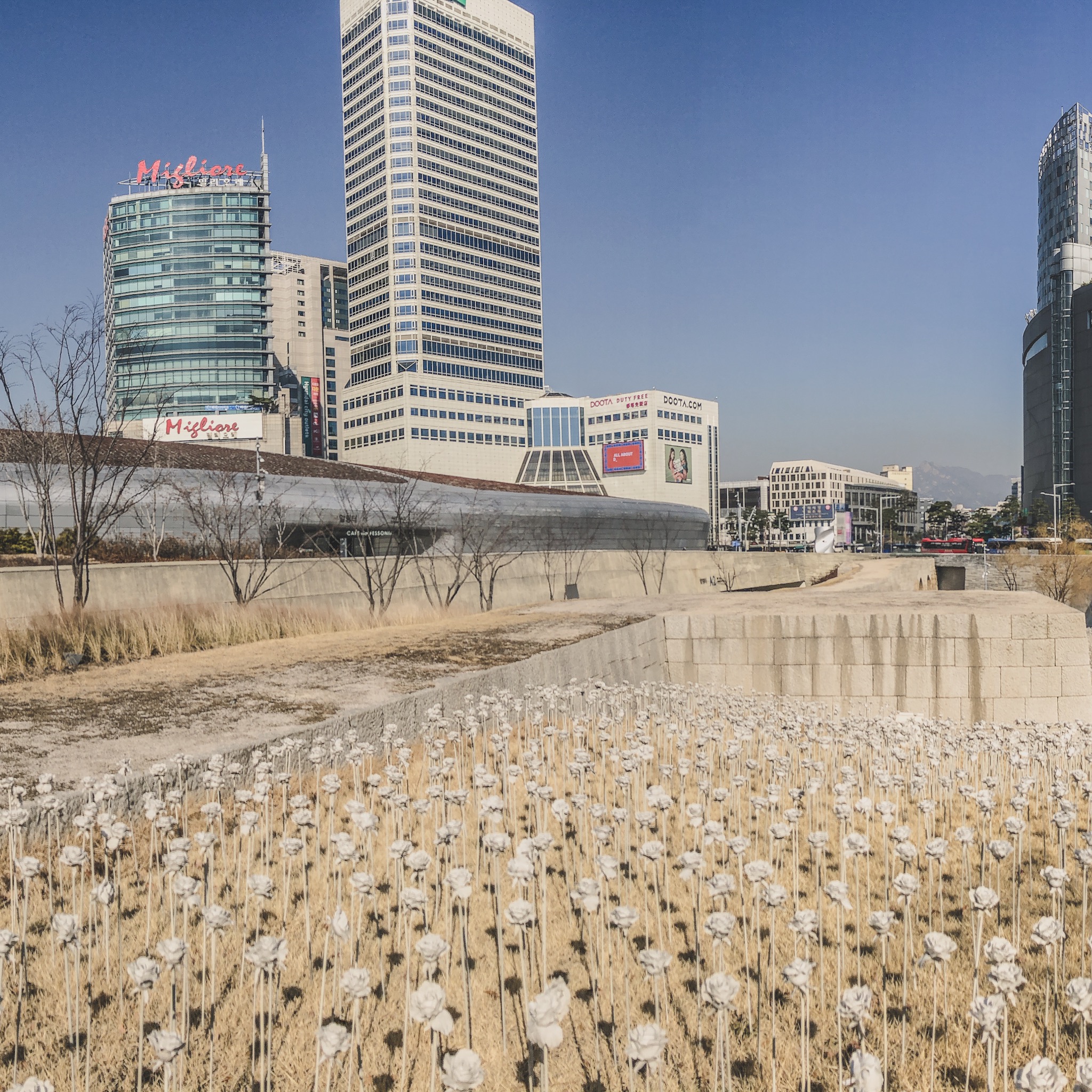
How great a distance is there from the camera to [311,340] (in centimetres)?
16488

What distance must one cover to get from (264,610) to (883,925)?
15.5 m

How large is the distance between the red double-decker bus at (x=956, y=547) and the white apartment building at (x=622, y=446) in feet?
136

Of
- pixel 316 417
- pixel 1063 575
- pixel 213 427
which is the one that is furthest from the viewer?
pixel 316 417

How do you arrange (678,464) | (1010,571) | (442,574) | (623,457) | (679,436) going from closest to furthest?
(442,574)
(1010,571)
(623,457)
(678,464)
(679,436)

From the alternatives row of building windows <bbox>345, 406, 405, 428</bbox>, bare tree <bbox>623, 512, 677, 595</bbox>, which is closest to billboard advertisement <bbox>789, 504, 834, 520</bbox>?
row of building windows <bbox>345, 406, 405, 428</bbox>

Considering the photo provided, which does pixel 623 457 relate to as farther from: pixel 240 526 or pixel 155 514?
pixel 240 526

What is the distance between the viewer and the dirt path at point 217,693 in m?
6.18

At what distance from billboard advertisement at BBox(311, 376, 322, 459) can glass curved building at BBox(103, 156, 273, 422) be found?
32710mm

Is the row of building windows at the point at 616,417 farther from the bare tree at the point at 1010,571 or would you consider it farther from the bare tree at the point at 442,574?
the bare tree at the point at 442,574

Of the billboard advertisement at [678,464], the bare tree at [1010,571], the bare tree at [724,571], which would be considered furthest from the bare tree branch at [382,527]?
the billboard advertisement at [678,464]

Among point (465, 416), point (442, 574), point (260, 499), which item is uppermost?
point (465, 416)

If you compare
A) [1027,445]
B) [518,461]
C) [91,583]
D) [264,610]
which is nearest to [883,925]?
[264,610]

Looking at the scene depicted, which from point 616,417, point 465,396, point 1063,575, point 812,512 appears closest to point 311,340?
point 465,396

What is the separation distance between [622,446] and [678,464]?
9.53 meters
